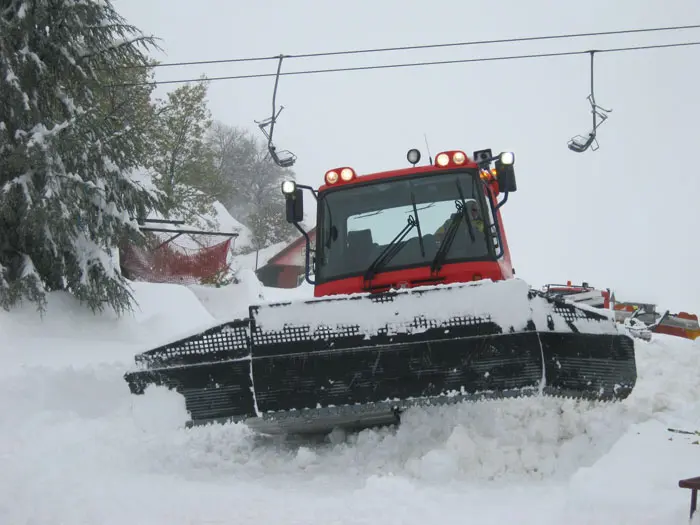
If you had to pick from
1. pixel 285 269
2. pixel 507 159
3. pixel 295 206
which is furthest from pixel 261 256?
pixel 507 159

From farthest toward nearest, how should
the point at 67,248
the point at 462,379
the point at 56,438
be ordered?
the point at 67,248, the point at 56,438, the point at 462,379

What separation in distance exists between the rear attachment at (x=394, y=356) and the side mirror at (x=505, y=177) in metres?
1.84

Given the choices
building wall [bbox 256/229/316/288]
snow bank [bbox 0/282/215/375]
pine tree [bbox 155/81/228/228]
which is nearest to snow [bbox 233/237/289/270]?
building wall [bbox 256/229/316/288]

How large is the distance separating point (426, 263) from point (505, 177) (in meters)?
1.15

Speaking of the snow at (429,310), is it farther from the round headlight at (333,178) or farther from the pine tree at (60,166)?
the pine tree at (60,166)

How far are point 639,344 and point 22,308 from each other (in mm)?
8585

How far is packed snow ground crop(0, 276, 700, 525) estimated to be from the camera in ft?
12.5

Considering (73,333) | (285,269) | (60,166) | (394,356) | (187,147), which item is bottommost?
(394,356)

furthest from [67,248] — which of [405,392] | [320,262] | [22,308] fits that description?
[405,392]

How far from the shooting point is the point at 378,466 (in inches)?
197

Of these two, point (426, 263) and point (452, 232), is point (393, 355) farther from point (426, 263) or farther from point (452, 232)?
point (452, 232)

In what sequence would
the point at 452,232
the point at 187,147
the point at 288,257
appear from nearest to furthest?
the point at 452,232, the point at 187,147, the point at 288,257

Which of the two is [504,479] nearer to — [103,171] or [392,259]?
[392,259]

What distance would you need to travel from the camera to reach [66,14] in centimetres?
1082
